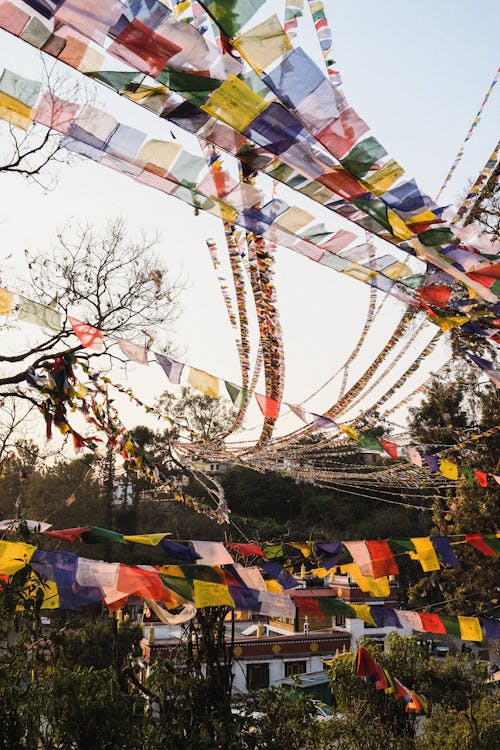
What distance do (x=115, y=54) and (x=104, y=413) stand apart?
4058 mm

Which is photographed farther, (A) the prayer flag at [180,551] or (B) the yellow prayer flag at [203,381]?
(B) the yellow prayer flag at [203,381]

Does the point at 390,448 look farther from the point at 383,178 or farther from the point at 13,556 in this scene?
the point at 383,178

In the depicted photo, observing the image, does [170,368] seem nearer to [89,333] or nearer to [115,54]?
[89,333]

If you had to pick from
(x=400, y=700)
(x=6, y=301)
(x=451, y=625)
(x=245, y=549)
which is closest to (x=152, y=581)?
(x=245, y=549)

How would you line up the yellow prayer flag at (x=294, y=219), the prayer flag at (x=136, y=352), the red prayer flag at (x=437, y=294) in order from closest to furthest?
the yellow prayer flag at (x=294, y=219), the red prayer flag at (x=437, y=294), the prayer flag at (x=136, y=352)

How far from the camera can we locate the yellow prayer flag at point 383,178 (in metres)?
2.76

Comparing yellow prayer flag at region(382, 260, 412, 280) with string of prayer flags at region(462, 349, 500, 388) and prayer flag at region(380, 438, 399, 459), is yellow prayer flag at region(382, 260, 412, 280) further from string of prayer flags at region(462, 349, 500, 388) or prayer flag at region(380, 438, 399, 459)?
prayer flag at region(380, 438, 399, 459)

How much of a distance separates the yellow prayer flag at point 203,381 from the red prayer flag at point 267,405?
1.63ft

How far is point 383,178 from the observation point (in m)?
2.79

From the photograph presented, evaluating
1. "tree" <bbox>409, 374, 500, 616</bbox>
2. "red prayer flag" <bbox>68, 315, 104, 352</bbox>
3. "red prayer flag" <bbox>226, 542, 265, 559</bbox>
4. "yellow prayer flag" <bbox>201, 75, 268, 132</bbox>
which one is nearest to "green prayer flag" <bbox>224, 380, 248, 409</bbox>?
"red prayer flag" <bbox>68, 315, 104, 352</bbox>

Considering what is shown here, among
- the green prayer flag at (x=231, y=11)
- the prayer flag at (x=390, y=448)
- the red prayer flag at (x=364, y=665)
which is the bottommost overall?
the red prayer flag at (x=364, y=665)

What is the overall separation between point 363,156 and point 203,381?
3167mm

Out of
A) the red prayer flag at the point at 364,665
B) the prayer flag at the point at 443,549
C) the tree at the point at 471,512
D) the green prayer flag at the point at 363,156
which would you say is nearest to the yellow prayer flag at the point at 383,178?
the green prayer flag at the point at 363,156

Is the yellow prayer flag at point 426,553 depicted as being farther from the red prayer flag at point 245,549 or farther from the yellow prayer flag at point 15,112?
the yellow prayer flag at point 15,112
